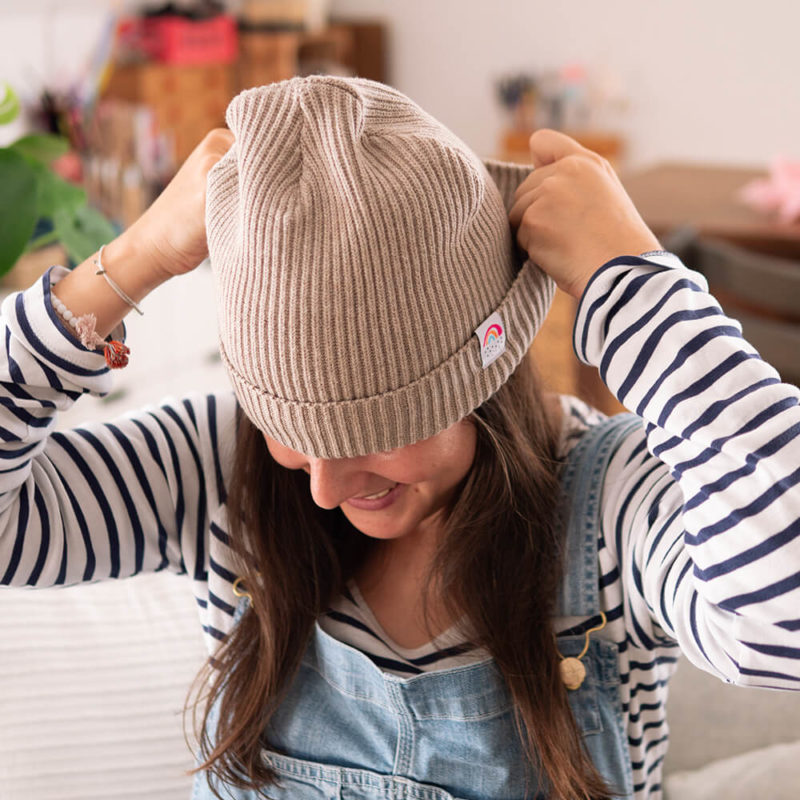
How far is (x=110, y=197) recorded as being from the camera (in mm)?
2240

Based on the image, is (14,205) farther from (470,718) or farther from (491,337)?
(470,718)

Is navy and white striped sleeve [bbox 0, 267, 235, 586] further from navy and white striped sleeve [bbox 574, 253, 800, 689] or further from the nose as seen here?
navy and white striped sleeve [bbox 574, 253, 800, 689]

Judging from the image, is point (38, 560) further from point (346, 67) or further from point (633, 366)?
point (346, 67)

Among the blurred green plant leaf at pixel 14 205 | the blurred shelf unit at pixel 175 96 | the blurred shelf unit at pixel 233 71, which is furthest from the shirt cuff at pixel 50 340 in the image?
the blurred shelf unit at pixel 233 71

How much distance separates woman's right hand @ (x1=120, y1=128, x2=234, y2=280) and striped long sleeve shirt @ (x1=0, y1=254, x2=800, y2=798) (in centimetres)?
9

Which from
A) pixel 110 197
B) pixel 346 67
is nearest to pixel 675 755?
pixel 110 197

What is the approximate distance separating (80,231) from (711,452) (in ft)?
2.74

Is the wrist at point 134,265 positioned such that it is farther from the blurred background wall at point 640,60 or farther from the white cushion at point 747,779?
the blurred background wall at point 640,60

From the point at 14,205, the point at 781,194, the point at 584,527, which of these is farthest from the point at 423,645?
the point at 781,194

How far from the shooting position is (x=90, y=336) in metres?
0.79

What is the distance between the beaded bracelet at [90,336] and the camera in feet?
2.58

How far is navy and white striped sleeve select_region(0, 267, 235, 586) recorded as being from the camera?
79 centimetres

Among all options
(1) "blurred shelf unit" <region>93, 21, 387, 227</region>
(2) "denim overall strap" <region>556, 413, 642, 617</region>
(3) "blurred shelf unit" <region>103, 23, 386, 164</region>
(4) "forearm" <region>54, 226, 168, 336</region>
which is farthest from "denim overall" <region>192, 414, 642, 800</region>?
(3) "blurred shelf unit" <region>103, 23, 386, 164</region>

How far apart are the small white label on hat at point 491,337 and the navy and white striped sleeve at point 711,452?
66 mm
